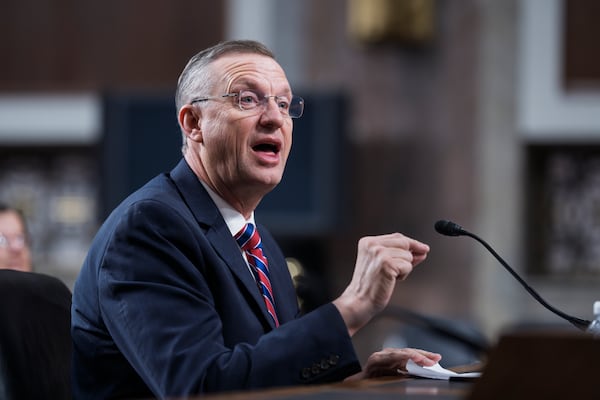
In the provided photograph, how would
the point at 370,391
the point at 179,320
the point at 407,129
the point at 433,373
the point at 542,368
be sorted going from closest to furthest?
the point at 542,368
the point at 370,391
the point at 179,320
the point at 433,373
the point at 407,129

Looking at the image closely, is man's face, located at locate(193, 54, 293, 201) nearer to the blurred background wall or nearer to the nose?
the nose

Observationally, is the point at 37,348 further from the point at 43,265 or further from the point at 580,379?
the point at 43,265

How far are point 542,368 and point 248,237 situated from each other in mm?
1105

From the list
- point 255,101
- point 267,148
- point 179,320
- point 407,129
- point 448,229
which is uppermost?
point 255,101

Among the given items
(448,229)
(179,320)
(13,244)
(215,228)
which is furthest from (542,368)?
(13,244)

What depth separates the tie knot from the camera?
8.31 feet

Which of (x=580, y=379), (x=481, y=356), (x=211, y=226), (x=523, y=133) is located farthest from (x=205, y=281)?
(x=523, y=133)

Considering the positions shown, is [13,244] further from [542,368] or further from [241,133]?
[542,368]

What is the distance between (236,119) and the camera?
2.52 meters

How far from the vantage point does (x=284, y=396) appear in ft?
5.95

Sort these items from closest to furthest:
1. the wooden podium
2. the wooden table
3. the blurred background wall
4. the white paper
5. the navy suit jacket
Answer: the wooden podium < the wooden table < the navy suit jacket < the white paper < the blurred background wall

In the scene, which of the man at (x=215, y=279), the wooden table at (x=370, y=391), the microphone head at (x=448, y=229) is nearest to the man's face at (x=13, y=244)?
the man at (x=215, y=279)

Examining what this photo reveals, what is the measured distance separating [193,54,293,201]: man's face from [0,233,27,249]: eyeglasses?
→ 1.61 meters

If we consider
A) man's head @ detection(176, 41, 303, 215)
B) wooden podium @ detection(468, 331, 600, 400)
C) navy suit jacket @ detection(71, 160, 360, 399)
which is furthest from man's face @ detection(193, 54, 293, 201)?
wooden podium @ detection(468, 331, 600, 400)
